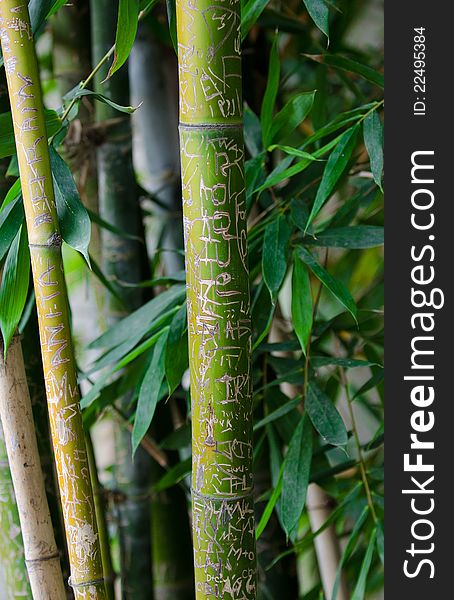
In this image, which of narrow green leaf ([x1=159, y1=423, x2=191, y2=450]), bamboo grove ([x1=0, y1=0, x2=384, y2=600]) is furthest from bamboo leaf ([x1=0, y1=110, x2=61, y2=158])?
narrow green leaf ([x1=159, y1=423, x2=191, y2=450])

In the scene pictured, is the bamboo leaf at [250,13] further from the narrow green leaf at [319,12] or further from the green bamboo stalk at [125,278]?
the green bamboo stalk at [125,278]

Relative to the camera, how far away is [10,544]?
1.76 ft

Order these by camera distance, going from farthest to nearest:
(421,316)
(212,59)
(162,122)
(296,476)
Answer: (162,122), (296,476), (421,316), (212,59)

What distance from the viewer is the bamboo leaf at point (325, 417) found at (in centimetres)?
58

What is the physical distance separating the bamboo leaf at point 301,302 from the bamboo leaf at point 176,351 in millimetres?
87

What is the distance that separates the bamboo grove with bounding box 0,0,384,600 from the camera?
391 mm

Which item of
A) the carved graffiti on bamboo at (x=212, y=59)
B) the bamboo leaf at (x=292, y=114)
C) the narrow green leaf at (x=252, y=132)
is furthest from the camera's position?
the narrow green leaf at (x=252, y=132)

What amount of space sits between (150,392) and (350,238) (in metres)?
0.21

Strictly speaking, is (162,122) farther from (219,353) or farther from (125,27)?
(219,353)

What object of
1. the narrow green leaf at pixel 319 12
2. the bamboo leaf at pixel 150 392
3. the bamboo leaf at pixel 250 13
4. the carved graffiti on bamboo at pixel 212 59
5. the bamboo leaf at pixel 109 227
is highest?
the bamboo leaf at pixel 250 13

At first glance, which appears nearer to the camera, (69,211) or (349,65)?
(69,211)

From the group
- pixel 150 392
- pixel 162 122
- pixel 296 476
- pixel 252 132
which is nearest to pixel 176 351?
pixel 150 392

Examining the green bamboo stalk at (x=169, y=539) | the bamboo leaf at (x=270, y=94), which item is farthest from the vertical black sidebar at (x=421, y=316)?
the green bamboo stalk at (x=169, y=539)

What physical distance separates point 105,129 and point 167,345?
292 millimetres
